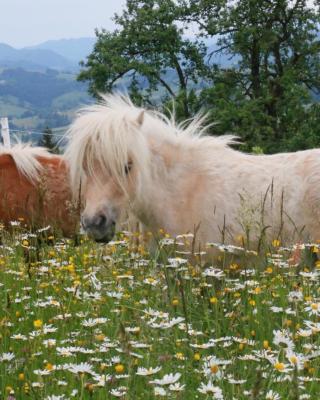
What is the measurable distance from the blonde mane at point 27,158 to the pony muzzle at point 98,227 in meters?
3.63

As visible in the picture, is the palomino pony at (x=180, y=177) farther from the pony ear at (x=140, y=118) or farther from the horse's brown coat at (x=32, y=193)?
the horse's brown coat at (x=32, y=193)

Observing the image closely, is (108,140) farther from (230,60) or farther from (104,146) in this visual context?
(230,60)

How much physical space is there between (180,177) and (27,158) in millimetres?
3409

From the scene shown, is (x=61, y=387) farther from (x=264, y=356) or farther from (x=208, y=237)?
(x=208, y=237)

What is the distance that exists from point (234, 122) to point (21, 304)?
34.8 meters

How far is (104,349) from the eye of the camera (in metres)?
2.96

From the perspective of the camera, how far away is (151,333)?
10.6 ft

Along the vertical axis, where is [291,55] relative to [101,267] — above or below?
above

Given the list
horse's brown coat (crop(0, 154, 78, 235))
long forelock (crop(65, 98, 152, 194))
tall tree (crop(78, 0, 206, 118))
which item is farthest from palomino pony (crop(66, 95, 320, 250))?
tall tree (crop(78, 0, 206, 118))

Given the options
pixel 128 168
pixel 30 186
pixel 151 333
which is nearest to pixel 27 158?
pixel 30 186

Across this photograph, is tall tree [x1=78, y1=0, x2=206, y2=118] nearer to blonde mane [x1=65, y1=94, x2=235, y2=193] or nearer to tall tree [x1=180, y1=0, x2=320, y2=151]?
tall tree [x1=180, y1=0, x2=320, y2=151]

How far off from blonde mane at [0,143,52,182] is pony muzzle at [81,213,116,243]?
11.9 feet

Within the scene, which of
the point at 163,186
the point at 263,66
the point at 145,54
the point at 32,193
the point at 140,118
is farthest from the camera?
the point at 145,54

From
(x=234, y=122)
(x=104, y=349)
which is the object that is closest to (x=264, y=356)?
(x=104, y=349)
